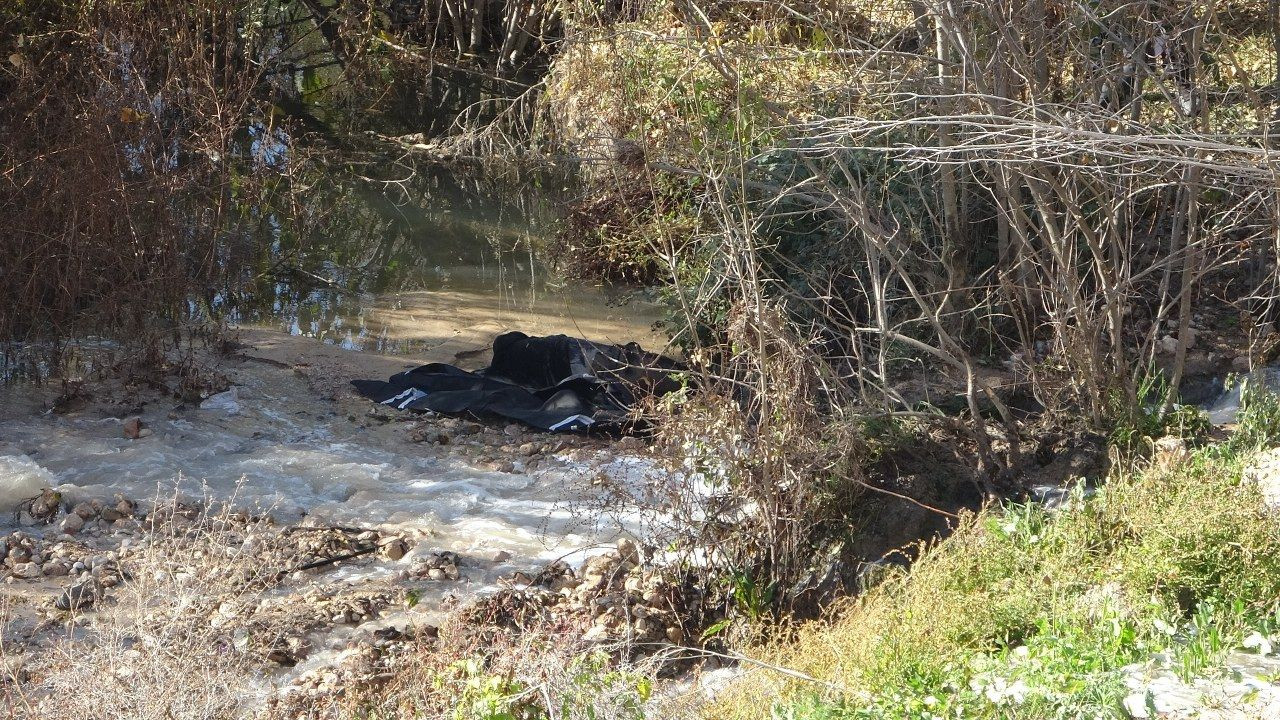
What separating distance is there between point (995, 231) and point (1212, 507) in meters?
3.75

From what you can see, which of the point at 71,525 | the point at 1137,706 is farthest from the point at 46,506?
the point at 1137,706

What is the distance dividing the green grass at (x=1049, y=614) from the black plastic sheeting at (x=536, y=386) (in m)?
2.73

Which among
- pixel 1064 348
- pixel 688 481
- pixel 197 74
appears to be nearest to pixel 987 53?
pixel 1064 348

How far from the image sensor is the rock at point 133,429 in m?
6.55

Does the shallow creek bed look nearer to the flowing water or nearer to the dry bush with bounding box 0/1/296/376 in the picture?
the flowing water

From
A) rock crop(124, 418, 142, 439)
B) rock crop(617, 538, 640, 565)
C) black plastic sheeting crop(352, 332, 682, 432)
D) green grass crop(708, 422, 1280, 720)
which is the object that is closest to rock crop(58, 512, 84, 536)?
rock crop(124, 418, 142, 439)

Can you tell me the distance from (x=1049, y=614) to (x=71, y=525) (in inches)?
166

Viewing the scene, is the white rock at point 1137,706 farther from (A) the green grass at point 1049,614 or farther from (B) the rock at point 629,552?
(B) the rock at point 629,552

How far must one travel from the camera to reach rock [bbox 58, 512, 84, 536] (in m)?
5.38

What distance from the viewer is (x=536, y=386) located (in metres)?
7.85

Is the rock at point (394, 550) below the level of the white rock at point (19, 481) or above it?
below

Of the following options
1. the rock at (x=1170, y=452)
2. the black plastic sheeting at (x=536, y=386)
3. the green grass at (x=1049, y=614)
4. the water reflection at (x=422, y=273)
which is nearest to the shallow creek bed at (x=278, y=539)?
the black plastic sheeting at (x=536, y=386)

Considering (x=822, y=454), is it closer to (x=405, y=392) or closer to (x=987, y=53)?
(x=987, y=53)

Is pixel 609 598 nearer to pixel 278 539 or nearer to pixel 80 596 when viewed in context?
pixel 278 539
